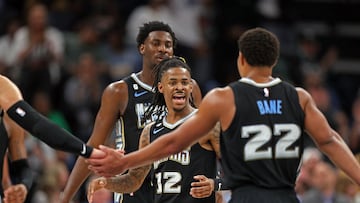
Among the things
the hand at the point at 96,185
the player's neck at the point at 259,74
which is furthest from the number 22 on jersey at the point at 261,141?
the hand at the point at 96,185

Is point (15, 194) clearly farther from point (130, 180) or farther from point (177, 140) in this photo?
point (177, 140)

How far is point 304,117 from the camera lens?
7121 mm

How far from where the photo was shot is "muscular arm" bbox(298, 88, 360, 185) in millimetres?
7121

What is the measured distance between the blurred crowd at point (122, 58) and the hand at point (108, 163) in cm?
467

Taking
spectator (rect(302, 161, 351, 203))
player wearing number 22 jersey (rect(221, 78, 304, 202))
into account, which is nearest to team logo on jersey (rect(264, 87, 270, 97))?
player wearing number 22 jersey (rect(221, 78, 304, 202))

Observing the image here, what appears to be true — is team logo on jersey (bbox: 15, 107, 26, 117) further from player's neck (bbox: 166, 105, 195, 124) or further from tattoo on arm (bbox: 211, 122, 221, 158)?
tattoo on arm (bbox: 211, 122, 221, 158)

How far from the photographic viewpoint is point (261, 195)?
703 cm

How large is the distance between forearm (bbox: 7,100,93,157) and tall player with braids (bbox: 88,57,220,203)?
0.78 m

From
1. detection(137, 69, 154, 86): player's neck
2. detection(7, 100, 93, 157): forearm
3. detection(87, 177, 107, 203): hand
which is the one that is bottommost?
detection(87, 177, 107, 203): hand

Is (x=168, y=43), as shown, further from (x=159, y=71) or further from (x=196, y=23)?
(x=196, y=23)

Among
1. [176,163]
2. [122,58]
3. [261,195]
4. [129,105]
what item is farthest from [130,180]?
[122,58]

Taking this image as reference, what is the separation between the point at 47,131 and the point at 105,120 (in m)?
1.68

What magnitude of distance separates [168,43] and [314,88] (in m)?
7.09

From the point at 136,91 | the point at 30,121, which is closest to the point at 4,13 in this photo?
the point at 136,91
